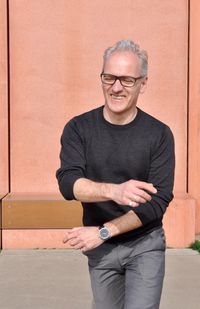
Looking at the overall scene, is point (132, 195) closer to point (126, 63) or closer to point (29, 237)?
point (126, 63)

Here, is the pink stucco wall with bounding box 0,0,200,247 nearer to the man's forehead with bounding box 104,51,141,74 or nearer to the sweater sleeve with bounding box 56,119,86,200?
the sweater sleeve with bounding box 56,119,86,200

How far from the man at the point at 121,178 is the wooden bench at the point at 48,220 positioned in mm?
3609

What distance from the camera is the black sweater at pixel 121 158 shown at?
252 centimetres

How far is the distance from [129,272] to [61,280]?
2.69 meters

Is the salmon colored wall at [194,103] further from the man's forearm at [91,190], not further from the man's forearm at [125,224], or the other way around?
the man's forearm at [91,190]

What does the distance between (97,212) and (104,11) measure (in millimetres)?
4294

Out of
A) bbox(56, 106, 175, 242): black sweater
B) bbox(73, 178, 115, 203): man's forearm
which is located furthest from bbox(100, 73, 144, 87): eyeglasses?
bbox(73, 178, 115, 203): man's forearm

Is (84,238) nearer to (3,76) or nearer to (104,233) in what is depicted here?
(104,233)

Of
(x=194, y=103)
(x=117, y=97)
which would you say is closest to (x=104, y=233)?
(x=117, y=97)

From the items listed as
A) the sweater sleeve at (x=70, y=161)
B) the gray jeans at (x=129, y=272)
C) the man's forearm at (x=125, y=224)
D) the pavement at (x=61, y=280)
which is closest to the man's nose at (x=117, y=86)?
the sweater sleeve at (x=70, y=161)

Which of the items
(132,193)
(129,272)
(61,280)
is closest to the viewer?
(132,193)

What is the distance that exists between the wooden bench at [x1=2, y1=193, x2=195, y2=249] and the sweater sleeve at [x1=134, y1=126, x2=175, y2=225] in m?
3.77

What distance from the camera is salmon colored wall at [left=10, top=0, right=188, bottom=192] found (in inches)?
256

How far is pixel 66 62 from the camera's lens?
6.54 meters
